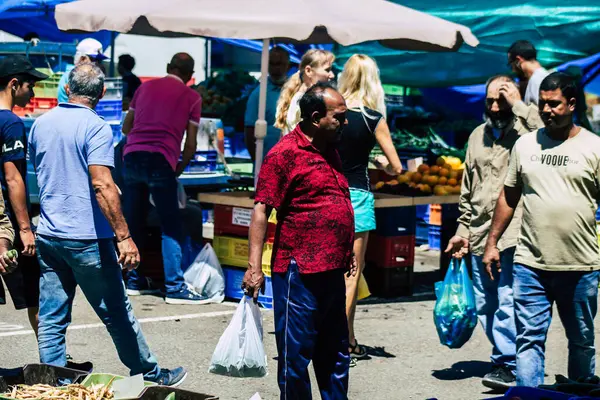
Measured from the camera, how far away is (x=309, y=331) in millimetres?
5152

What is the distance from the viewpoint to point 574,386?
4633 mm

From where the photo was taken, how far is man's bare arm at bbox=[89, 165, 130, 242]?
555cm

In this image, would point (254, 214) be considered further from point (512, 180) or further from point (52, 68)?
point (52, 68)

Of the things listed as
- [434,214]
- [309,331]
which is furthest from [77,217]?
[434,214]

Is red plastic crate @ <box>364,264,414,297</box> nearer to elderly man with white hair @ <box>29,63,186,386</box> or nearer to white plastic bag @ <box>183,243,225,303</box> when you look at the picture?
white plastic bag @ <box>183,243,225,303</box>

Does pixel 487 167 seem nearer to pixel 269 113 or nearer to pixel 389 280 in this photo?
pixel 389 280

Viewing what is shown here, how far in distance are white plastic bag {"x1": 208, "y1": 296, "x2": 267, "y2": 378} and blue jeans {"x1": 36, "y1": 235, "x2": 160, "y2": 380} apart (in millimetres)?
661

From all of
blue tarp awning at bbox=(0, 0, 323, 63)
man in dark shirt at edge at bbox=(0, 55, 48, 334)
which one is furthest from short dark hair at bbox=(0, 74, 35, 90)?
blue tarp awning at bbox=(0, 0, 323, 63)

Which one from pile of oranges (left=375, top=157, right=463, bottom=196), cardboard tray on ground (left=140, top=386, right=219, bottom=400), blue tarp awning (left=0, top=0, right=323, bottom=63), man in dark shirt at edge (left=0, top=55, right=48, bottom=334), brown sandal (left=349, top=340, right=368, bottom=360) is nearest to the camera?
cardboard tray on ground (left=140, top=386, right=219, bottom=400)

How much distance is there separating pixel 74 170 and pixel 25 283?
3.34 feet

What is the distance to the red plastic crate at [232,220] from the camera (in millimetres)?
9141

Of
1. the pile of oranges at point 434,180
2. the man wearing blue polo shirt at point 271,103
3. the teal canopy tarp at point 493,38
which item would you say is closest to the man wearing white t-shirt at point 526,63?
the pile of oranges at point 434,180

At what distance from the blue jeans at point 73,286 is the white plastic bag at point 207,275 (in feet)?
10.5

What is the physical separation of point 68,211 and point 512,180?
2405 mm
